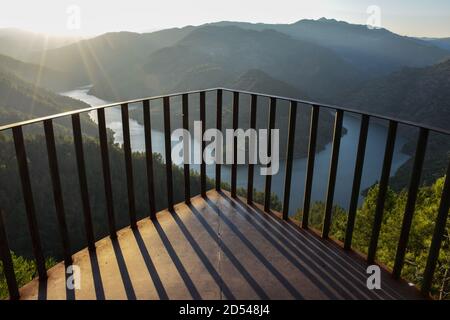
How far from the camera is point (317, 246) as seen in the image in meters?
2.51

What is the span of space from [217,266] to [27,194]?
4.00ft

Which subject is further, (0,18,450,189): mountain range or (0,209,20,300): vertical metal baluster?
(0,18,450,189): mountain range

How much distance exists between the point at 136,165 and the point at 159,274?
43282 millimetres

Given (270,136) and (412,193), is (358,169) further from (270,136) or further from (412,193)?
(270,136)

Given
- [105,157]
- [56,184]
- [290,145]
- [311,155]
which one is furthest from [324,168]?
[56,184]

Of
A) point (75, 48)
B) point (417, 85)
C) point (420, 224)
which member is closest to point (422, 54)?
point (417, 85)

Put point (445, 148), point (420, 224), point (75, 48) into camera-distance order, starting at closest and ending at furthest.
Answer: point (420, 224) → point (445, 148) → point (75, 48)

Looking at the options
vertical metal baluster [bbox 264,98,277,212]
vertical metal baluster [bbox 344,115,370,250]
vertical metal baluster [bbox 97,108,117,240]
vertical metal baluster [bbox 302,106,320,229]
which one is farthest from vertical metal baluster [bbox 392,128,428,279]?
vertical metal baluster [bbox 97,108,117,240]

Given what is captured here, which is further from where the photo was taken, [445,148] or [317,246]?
[445,148]

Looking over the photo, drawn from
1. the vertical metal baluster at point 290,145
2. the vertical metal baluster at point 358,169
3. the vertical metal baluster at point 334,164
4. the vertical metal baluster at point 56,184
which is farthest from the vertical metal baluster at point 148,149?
the vertical metal baluster at point 358,169

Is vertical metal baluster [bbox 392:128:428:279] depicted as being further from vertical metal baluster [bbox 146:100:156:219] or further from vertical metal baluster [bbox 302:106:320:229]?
vertical metal baluster [bbox 146:100:156:219]

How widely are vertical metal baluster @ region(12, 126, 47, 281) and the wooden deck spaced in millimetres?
137

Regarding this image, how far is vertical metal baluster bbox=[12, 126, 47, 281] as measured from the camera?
1.80 m
